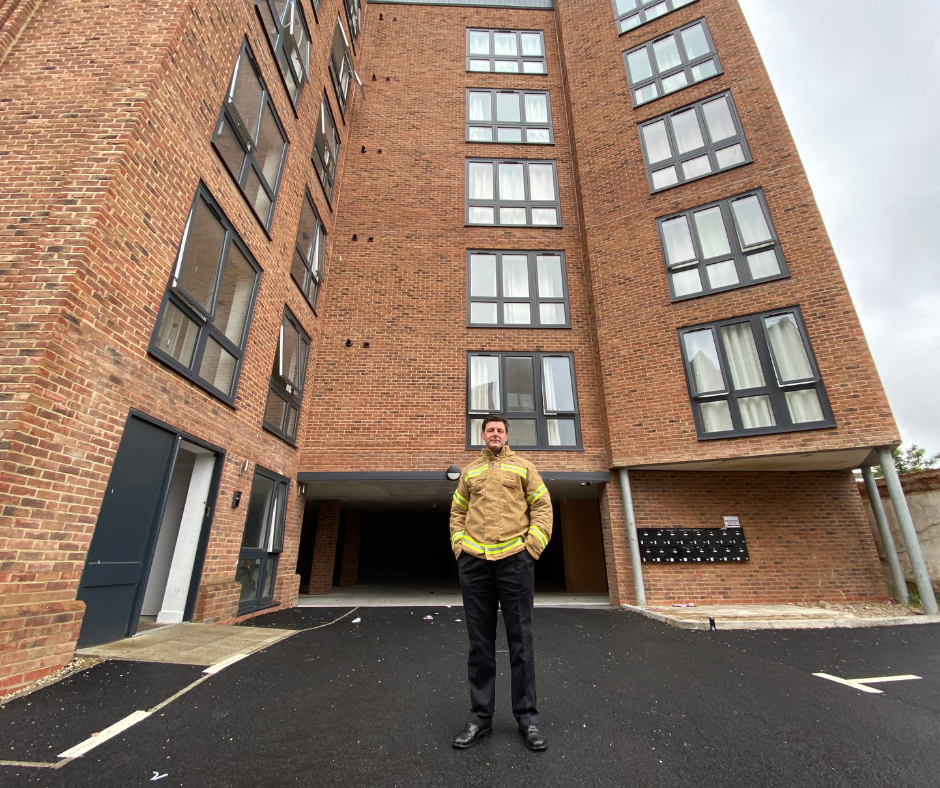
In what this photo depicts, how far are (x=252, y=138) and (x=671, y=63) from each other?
10479 millimetres

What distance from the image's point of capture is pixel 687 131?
10.3 meters

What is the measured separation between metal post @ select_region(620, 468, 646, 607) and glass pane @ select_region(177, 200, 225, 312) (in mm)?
7612

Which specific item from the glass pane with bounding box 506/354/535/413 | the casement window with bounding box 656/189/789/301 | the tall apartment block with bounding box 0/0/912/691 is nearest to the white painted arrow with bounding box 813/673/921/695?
the tall apartment block with bounding box 0/0/912/691

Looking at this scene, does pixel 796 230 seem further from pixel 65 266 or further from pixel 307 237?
pixel 65 266

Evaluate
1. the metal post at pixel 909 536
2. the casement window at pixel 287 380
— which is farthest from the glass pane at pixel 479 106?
the metal post at pixel 909 536

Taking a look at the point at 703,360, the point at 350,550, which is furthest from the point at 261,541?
the point at 703,360

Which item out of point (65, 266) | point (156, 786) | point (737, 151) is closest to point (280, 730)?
point (156, 786)

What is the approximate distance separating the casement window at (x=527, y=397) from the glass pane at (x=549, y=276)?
162 centimetres

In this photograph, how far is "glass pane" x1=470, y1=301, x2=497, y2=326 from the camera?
10141 millimetres

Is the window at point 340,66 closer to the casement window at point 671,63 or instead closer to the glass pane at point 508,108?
the glass pane at point 508,108

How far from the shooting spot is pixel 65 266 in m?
3.90

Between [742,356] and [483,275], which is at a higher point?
[483,275]

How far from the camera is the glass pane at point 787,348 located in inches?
308

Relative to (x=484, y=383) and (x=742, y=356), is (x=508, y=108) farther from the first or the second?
(x=742, y=356)
